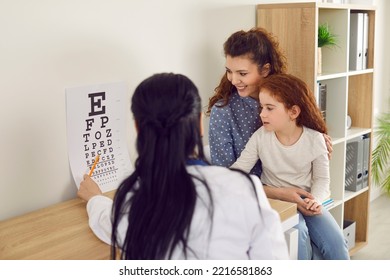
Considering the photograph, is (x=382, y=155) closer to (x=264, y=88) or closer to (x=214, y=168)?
(x=264, y=88)

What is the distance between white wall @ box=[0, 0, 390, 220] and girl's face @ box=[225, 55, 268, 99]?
215 mm

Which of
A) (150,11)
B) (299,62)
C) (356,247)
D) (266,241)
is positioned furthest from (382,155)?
(266,241)

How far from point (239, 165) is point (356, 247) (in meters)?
1.30

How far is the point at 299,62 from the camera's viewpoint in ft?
8.00

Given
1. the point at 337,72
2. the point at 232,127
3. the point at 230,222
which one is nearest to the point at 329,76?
the point at 337,72

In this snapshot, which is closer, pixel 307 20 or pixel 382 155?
pixel 307 20

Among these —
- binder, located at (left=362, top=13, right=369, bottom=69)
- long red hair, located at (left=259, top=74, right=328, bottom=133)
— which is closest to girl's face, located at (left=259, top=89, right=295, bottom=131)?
long red hair, located at (left=259, top=74, right=328, bottom=133)

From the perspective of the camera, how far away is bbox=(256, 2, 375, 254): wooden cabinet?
2414mm

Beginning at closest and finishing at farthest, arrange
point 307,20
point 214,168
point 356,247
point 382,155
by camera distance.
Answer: point 214,168
point 307,20
point 356,247
point 382,155

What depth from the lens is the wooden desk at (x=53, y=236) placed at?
137 centimetres

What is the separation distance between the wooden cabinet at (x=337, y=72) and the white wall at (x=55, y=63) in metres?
0.53

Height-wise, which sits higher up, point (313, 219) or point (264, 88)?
point (264, 88)

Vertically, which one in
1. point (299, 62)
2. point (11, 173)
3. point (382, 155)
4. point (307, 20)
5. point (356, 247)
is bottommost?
point (356, 247)

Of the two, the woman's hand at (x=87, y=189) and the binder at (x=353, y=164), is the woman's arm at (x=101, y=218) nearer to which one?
the woman's hand at (x=87, y=189)
